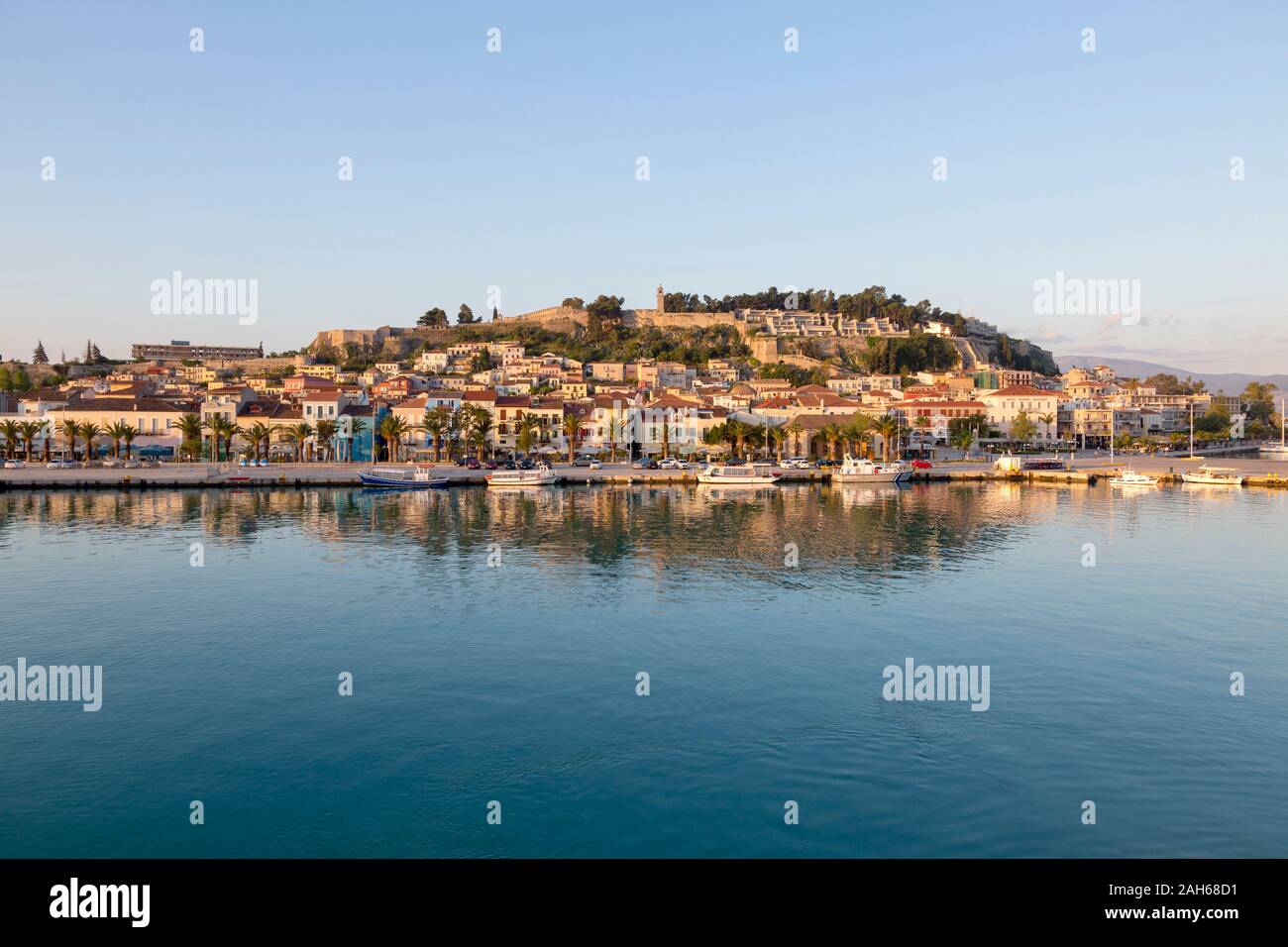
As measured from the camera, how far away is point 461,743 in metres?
14.6

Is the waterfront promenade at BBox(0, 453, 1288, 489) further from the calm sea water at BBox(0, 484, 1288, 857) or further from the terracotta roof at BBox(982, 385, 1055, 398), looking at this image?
the calm sea water at BBox(0, 484, 1288, 857)

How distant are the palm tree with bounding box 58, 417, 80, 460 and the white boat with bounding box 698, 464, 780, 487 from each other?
53.1 metres

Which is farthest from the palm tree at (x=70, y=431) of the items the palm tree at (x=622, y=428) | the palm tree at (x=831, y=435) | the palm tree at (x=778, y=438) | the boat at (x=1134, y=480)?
the boat at (x=1134, y=480)

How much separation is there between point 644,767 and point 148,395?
8804cm

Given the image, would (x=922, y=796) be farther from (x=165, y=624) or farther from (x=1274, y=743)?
(x=165, y=624)

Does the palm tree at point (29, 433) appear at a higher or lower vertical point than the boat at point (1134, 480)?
higher

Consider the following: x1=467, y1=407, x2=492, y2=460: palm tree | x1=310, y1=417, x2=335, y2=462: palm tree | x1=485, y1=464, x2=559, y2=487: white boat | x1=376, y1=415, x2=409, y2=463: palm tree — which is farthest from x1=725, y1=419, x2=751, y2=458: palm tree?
x1=310, y1=417, x2=335, y2=462: palm tree

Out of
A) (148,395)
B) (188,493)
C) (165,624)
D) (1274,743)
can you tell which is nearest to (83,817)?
(165,624)

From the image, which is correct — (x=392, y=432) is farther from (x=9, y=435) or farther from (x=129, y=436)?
(x=9, y=435)

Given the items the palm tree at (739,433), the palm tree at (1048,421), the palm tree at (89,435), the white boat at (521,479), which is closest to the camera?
the white boat at (521,479)

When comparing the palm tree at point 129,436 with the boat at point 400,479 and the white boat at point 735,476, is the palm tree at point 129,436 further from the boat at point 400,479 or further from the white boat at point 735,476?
the white boat at point 735,476

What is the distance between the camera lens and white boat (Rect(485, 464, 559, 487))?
63594mm

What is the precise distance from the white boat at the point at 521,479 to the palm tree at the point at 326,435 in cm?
2127

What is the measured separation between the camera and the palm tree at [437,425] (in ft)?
251
